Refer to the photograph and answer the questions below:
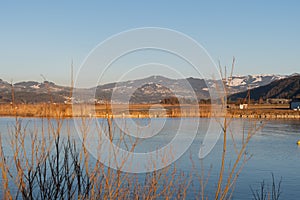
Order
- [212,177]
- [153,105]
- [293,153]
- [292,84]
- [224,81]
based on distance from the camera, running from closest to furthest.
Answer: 1. [224,81]
2. [212,177]
3. [293,153]
4. [153,105]
5. [292,84]

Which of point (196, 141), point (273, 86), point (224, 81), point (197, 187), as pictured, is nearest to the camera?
point (224, 81)

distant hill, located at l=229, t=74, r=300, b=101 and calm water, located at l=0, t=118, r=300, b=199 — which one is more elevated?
distant hill, located at l=229, t=74, r=300, b=101

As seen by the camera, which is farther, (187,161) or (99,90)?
(187,161)

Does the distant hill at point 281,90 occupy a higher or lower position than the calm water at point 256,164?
higher

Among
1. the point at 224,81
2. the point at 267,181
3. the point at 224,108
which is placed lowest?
the point at 267,181

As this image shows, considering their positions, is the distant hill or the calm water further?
the distant hill

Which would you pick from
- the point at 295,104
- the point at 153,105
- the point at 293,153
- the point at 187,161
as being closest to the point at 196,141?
the point at 293,153

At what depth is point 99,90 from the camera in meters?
4.11

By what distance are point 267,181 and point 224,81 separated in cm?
1028

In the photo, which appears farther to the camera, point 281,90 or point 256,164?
point 281,90

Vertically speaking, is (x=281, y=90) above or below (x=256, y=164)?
above

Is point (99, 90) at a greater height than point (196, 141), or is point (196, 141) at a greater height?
point (99, 90)

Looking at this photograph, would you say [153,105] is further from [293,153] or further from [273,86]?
[273,86]

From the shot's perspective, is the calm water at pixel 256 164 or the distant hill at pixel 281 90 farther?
the distant hill at pixel 281 90
